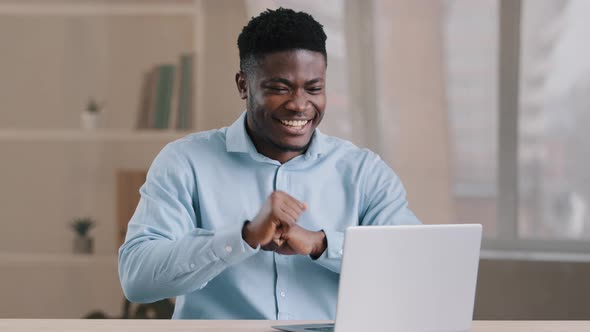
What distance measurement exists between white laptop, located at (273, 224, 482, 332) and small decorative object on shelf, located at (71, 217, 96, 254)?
2.89 meters

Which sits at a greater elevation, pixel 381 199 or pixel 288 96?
pixel 288 96

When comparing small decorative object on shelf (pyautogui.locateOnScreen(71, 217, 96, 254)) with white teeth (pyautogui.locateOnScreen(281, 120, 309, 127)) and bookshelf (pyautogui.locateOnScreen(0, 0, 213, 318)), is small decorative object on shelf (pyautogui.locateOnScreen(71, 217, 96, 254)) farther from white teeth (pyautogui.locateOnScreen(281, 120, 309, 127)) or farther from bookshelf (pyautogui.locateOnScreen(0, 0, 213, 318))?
white teeth (pyautogui.locateOnScreen(281, 120, 309, 127))

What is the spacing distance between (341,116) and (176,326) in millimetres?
2721

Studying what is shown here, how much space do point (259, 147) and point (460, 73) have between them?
7.84 ft

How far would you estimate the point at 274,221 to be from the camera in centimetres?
173

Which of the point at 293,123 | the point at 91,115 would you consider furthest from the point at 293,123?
the point at 91,115

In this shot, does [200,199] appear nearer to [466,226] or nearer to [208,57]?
[466,226]

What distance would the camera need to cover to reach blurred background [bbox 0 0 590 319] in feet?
13.8

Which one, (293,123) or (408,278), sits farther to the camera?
(293,123)

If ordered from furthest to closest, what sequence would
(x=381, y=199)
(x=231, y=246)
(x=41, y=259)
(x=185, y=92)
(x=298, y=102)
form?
1. (x=41, y=259)
2. (x=185, y=92)
3. (x=381, y=199)
4. (x=298, y=102)
5. (x=231, y=246)

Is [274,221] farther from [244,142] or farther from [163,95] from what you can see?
[163,95]

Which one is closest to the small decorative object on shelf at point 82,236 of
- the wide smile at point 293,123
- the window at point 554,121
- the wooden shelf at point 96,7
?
the wooden shelf at point 96,7

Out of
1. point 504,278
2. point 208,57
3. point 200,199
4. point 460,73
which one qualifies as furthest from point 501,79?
point 200,199

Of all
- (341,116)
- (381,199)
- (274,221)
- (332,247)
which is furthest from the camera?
(341,116)
